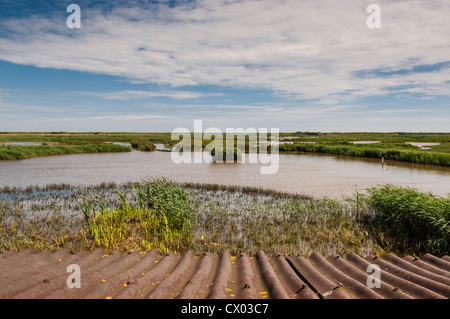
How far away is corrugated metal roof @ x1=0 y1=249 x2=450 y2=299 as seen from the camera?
13.7 ft

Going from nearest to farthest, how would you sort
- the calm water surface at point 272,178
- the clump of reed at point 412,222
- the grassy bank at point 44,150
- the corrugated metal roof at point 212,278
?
the corrugated metal roof at point 212,278 → the clump of reed at point 412,222 → the calm water surface at point 272,178 → the grassy bank at point 44,150

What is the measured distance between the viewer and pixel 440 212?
941cm

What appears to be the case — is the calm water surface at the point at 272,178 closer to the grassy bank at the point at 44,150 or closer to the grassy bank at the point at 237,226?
the grassy bank at the point at 237,226

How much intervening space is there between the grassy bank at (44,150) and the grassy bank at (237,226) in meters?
26.1

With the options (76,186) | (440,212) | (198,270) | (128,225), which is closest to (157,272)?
(198,270)

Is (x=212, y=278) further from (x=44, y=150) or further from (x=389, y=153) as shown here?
(x=44, y=150)

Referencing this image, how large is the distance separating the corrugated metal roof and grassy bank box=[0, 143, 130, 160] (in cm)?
3658

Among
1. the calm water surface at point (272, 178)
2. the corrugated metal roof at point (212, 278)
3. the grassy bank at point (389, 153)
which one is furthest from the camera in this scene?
the grassy bank at point (389, 153)

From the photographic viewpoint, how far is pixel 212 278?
5.04 m

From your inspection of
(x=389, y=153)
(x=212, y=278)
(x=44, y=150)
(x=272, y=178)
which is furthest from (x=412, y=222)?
(x=44, y=150)

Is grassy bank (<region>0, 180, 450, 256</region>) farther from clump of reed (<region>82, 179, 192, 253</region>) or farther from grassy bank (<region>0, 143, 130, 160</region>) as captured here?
grassy bank (<region>0, 143, 130, 160</region>)

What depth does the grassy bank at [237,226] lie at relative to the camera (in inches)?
349

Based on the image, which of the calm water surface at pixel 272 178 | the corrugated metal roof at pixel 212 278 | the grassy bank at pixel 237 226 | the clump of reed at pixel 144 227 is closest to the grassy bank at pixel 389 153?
the calm water surface at pixel 272 178

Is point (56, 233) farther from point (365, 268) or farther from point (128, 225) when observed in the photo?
point (365, 268)
